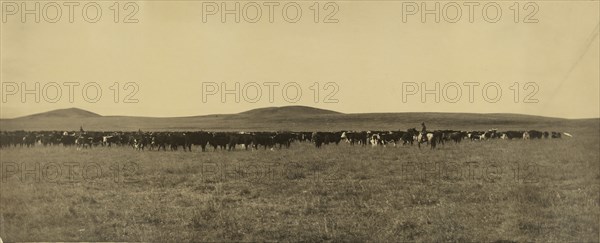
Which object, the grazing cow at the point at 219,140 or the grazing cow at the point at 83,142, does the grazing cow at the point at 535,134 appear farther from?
the grazing cow at the point at 83,142

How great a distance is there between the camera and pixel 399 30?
20.9 ft

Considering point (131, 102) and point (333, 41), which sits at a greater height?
point (333, 41)

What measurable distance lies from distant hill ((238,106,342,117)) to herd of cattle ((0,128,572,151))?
268mm

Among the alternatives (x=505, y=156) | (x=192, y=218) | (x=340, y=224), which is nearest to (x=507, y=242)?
Answer: (x=505, y=156)

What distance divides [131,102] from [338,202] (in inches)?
104

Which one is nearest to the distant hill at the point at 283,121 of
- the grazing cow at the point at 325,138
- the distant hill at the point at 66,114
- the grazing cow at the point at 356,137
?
the distant hill at the point at 66,114

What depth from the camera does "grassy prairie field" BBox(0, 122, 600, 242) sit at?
605cm

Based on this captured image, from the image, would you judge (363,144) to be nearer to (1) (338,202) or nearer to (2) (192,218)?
(1) (338,202)

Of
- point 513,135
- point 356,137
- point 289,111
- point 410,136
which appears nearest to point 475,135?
point 513,135

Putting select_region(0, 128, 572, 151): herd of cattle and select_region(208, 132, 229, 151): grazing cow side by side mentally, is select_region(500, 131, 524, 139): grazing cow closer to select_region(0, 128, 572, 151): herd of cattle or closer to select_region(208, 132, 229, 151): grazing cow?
select_region(0, 128, 572, 151): herd of cattle

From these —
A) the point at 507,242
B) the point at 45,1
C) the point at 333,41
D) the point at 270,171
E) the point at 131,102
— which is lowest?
the point at 507,242

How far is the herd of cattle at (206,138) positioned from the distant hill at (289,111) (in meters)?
0.27

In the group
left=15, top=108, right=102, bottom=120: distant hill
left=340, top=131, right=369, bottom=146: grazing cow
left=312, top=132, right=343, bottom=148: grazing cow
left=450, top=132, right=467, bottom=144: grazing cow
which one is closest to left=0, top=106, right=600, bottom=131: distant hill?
left=15, top=108, right=102, bottom=120: distant hill

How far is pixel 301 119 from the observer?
666 cm
